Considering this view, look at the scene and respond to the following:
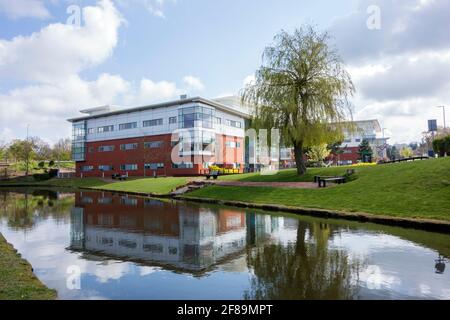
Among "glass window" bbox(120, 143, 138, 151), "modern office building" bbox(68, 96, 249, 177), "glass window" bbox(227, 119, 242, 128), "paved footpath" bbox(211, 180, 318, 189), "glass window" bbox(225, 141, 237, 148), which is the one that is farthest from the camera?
"glass window" bbox(227, 119, 242, 128)

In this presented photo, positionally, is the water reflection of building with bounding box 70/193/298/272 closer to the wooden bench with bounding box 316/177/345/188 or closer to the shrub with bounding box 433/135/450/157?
the wooden bench with bounding box 316/177/345/188

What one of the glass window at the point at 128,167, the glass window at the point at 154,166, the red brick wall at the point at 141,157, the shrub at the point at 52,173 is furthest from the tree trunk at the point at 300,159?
the shrub at the point at 52,173

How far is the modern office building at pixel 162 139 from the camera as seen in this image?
59.6 meters

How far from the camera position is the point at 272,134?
2955cm

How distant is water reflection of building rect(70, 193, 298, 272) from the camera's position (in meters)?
10.4

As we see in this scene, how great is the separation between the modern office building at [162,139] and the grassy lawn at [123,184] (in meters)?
7.76

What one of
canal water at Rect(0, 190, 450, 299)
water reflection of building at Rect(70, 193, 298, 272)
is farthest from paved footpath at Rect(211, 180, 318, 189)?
canal water at Rect(0, 190, 450, 299)

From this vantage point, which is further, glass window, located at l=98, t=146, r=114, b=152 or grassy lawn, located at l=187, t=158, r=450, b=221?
glass window, located at l=98, t=146, r=114, b=152

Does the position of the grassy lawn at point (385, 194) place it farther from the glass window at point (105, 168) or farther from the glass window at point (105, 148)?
the glass window at point (105, 148)

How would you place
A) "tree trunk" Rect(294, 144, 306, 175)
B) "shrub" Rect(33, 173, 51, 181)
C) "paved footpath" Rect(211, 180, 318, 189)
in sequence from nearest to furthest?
"paved footpath" Rect(211, 180, 318, 189)
"tree trunk" Rect(294, 144, 306, 175)
"shrub" Rect(33, 173, 51, 181)

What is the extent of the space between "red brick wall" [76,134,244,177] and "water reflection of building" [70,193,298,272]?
129ft

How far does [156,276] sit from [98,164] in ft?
225

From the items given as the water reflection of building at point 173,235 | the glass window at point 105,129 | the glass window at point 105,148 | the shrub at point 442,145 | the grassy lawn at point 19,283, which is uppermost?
the glass window at point 105,129
